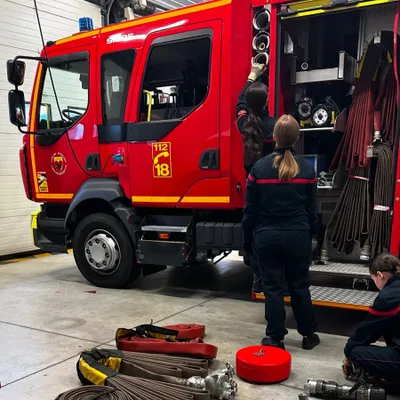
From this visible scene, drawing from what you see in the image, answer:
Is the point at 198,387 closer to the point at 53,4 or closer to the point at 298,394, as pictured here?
the point at 298,394

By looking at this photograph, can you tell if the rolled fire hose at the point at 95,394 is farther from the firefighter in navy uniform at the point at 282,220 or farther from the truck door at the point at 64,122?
the truck door at the point at 64,122

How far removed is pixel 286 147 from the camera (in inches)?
127

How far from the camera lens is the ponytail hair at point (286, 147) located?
3.13 m

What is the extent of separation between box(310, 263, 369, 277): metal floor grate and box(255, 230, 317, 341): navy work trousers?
683 millimetres

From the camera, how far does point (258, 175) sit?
3.22 meters

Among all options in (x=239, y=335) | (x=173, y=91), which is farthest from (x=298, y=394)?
(x=173, y=91)

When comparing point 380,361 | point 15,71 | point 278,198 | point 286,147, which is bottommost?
point 380,361

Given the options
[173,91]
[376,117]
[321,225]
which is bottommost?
[321,225]

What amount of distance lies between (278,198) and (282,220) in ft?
0.55

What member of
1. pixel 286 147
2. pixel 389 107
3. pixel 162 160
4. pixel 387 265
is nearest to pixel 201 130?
pixel 162 160

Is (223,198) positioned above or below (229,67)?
below

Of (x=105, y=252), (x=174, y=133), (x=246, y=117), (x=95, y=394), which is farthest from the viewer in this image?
(x=105, y=252)

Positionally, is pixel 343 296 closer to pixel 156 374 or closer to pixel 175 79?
pixel 156 374

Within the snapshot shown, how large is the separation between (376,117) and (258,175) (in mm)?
1513
